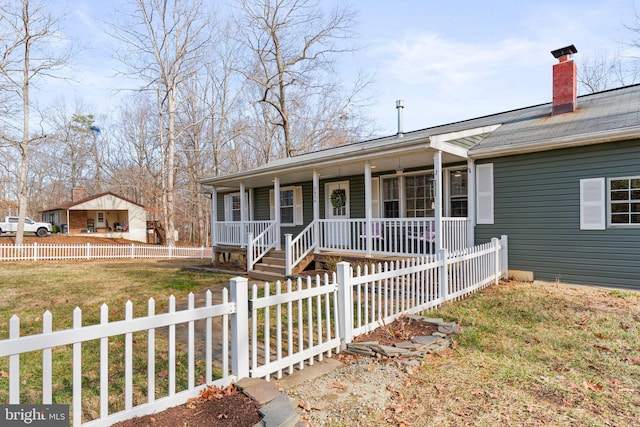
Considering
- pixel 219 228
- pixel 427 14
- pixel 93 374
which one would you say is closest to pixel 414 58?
pixel 427 14

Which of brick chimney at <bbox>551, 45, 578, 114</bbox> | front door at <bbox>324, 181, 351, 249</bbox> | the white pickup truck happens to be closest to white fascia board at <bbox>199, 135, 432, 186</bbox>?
front door at <bbox>324, 181, 351, 249</bbox>

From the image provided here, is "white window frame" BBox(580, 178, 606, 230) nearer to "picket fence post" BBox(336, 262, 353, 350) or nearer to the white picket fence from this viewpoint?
the white picket fence

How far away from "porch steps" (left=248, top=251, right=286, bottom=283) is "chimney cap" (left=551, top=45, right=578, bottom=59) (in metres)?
9.19

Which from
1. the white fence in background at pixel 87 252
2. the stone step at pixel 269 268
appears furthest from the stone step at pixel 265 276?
the white fence in background at pixel 87 252

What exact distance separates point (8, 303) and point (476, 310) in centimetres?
876

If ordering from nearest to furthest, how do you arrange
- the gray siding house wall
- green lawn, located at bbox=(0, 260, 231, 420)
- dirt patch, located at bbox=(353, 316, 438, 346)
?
green lawn, located at bbox=(0, 260, 231, 420), dirt patch, located at bbox=(353, 316, 438, 346), the gray siding house wall

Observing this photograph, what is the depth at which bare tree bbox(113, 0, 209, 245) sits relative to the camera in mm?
21969

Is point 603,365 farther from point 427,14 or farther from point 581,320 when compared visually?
point 427,14

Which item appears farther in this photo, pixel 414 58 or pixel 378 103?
pixel 378 103

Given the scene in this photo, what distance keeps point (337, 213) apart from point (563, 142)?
691cm

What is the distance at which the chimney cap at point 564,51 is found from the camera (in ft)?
31.1

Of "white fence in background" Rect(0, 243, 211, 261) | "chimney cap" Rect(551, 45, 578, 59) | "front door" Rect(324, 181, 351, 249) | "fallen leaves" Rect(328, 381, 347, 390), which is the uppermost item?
"chimney cap" Rect(551, 45, 578, 59)

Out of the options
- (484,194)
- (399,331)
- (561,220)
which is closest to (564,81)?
(484,194)

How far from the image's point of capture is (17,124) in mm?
19000
